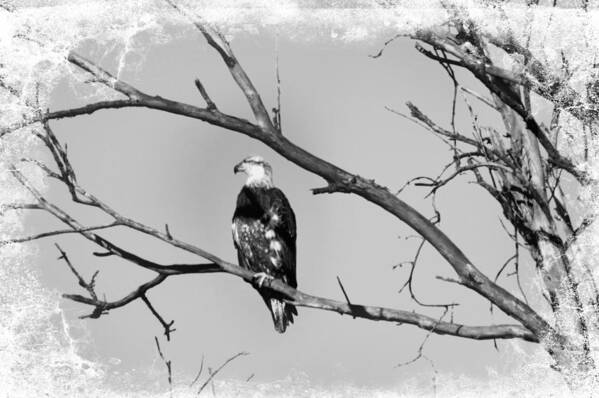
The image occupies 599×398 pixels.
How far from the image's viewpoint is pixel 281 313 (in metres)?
5.84

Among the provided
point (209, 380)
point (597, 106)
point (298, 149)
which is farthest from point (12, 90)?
point (597, 106)

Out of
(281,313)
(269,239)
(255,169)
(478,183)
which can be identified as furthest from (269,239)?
(478,183)

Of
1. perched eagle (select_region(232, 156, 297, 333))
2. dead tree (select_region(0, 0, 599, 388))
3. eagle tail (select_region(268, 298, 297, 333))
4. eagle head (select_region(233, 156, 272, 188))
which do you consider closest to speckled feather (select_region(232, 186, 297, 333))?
perched eagle (select_region(232, 156, 297, 333))

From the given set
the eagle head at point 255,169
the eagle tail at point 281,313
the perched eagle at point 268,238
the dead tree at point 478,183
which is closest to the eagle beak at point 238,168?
the eagle head at point 255,169

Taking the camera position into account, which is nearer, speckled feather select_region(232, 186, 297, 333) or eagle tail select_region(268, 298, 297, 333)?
eagle tail select_region(268, 298, 297, 333)

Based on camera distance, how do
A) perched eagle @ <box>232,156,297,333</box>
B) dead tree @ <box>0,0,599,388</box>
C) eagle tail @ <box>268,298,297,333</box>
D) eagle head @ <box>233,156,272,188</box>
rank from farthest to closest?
1. eagle head @ <box>233,156,272,188</box>
2. perched eagle @ <box>232,156,297,333</box>
3. eagle tail @ <box>268,298,297,333</box>
4. dead tree @ <box>0,0,599,388</box>

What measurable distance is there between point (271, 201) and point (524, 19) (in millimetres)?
3311

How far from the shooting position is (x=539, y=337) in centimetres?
325

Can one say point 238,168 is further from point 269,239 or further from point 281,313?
point 281,313

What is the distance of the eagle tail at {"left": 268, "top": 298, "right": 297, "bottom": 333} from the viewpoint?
5805mm

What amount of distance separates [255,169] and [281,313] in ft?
5.35

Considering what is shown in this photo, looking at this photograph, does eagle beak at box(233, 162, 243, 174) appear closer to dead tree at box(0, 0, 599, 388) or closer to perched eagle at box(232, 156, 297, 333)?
perched eagle at box(232, 156, 297, 333)

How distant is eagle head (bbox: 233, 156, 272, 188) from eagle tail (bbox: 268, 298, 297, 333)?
4.44ft

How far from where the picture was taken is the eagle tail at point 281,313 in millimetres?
5805
